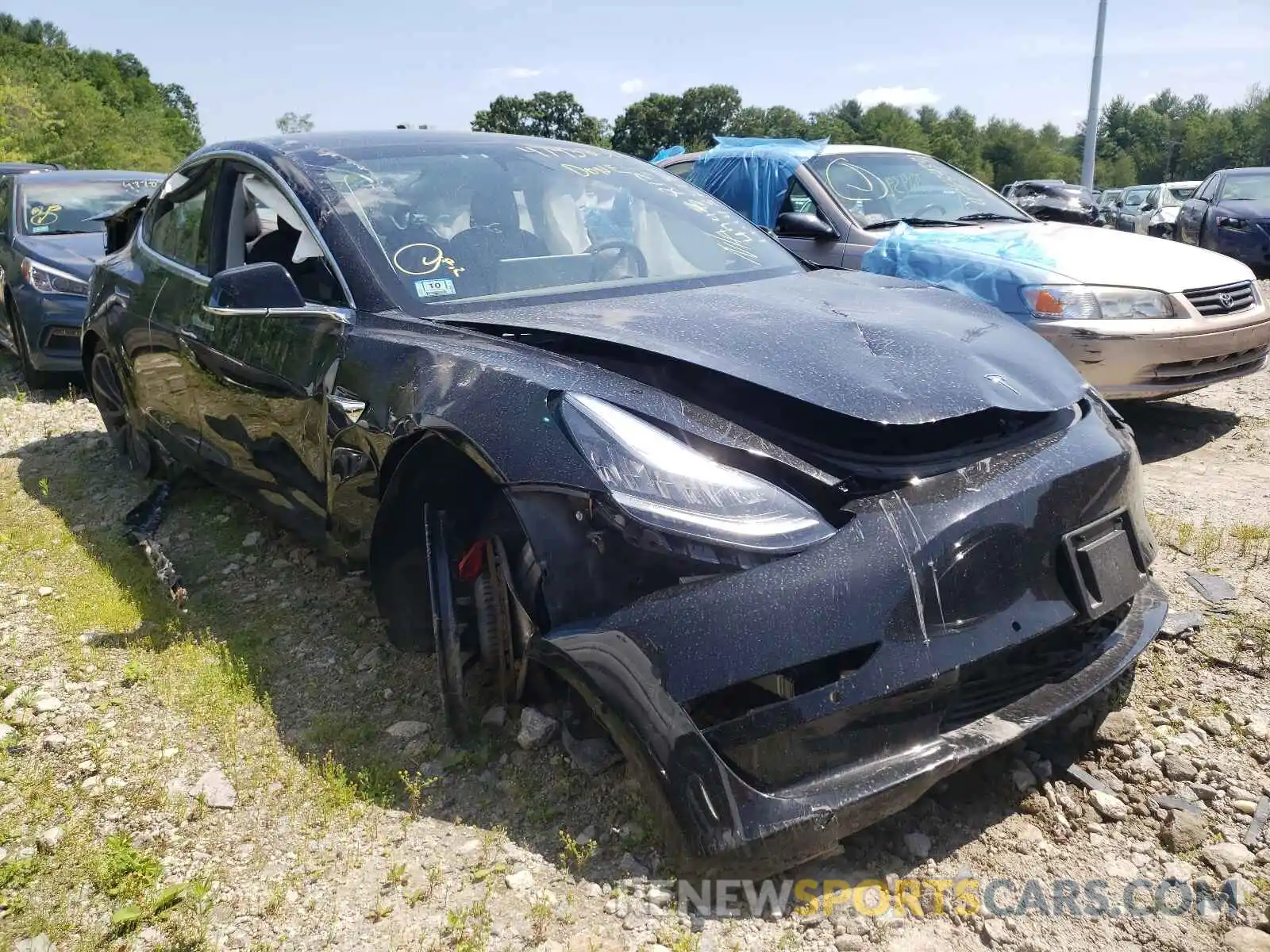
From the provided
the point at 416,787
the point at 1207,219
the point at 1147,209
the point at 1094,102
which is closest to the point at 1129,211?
the point at 1147,209

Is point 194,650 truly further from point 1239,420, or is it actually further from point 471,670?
point 1239,420

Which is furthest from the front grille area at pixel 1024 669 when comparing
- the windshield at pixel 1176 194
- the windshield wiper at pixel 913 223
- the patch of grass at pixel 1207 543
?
the windshield at pixel 1176 194

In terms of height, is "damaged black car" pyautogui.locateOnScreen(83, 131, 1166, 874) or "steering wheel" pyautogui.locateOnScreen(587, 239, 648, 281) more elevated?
"steering wheel" pyautogui.locateOnScreen(587, 239, 648, 281)

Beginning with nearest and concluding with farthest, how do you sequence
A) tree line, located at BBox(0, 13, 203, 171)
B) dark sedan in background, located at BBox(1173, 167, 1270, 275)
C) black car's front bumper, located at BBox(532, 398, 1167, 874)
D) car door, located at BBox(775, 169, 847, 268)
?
black car's front bumper, located at BBox(532, 398, 1167, 874) → car door, located at BBox(775, 169, 847, 268) → dark sedan in background, located at BBox(1173, 167, 1270, 275) → tree line, located at BBox(0, 13, 203, 171)

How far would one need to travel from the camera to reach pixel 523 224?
3.08m

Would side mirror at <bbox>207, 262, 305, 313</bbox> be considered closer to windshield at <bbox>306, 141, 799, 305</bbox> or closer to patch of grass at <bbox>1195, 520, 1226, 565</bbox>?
windshield at <bbox>306, 141, 799, 305</bbox>

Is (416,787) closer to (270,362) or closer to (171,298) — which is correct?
(270,362)

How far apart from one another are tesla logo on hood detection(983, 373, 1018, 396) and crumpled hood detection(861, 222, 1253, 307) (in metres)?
2.27

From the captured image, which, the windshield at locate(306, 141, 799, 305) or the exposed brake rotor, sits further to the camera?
the windshield at locate(306, 141, 799, 305)

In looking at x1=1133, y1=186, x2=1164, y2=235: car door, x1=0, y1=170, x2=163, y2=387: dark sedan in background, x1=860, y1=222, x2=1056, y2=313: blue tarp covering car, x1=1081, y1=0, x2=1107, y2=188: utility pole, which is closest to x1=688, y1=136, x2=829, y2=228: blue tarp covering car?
x1=860, y1=222, x2=1056, y2=313: blue tarp covering car

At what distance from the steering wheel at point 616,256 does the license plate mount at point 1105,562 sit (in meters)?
1.53

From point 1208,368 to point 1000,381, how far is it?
319 cm

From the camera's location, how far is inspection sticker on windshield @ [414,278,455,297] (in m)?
2.71

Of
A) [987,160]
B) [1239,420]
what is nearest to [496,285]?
[1239,420]
